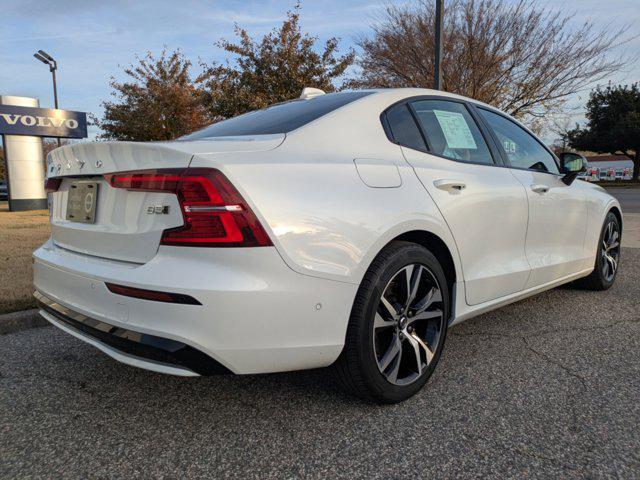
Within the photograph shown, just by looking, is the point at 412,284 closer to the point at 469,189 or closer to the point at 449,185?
the point at 449,185

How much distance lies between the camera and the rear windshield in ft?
8.28

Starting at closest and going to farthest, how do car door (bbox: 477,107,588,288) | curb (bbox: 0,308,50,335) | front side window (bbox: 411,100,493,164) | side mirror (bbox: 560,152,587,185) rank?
front side window (bbox: 411,100,493,164), car door (bbox: 477,107,588,288), curb (bbox: 0,308,50,335), side mirror (bbox: 560,152,587,185)

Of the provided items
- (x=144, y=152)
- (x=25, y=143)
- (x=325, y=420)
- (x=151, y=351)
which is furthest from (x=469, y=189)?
(x=25, y=143)

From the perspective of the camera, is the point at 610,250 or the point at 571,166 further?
the point at 610,250

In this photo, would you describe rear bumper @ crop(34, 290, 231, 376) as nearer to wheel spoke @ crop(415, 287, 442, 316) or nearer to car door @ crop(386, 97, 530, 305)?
wheel spoke @ crop(415, 287, 442, 316)

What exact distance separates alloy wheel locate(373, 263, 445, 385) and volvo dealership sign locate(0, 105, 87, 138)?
2100 cm

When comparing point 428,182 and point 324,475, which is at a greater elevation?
point 428,182

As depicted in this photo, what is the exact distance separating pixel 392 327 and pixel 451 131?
134 cm

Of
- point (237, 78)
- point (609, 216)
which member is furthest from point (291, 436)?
point (237, 78)

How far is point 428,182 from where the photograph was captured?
2.60m

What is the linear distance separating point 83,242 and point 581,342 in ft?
9.80

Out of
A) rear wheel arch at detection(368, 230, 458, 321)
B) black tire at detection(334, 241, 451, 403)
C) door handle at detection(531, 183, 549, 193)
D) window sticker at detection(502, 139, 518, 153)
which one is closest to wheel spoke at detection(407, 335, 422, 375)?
black tire at detection(334, 241, 451, 403)

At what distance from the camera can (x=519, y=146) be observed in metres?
3.71

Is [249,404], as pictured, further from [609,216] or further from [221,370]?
[609,216]
